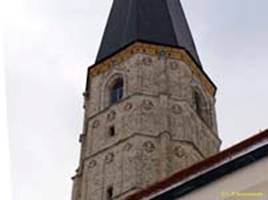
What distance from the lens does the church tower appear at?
71.7 ft

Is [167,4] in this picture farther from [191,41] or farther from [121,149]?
[121,149]

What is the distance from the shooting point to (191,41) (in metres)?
28.7

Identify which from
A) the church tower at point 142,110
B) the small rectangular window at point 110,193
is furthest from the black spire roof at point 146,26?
the small rectangular window at point 110,193

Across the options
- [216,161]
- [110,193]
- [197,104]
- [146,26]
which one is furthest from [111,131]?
[216,161]

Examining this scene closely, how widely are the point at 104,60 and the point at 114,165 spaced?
5.90m

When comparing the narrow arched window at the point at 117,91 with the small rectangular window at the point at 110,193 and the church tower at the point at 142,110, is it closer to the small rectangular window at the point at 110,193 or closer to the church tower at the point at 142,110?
the church tower at the point at 142,110

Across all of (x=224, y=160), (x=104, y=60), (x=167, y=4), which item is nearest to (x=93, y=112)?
(x=104, y=60)

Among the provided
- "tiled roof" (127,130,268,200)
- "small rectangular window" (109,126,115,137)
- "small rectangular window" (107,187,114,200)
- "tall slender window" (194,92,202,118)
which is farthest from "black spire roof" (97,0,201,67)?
"tiled roof" (127,130,268,200)

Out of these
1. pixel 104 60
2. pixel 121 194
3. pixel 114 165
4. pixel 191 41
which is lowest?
pixel 121 194

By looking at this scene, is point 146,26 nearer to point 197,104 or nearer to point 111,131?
point 197,104

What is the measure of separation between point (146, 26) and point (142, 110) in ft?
17.3

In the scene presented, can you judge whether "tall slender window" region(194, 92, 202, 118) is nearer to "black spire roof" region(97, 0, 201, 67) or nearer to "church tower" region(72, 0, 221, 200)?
"church tower" region(72, 0, 221, 200)

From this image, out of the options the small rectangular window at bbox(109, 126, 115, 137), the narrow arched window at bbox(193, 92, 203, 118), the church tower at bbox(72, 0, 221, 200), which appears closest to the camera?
the church tower at bbox(72, 0, 221, 200)

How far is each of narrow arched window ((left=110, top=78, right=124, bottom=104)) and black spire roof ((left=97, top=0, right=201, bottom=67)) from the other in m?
1.61
